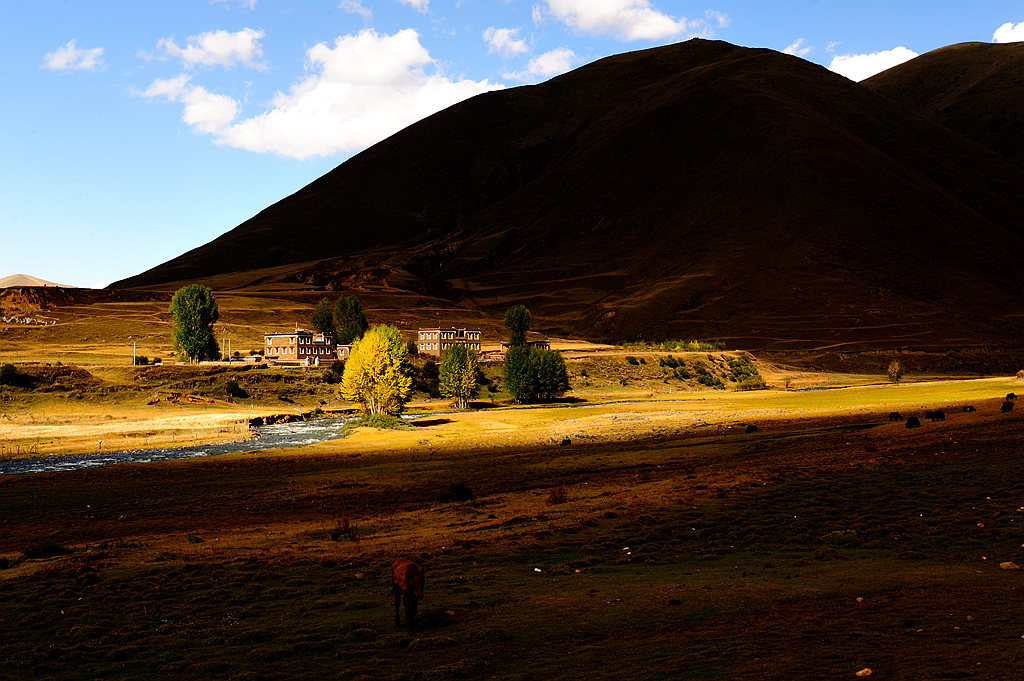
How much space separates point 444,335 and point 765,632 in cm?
16819

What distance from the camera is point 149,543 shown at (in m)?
36.5

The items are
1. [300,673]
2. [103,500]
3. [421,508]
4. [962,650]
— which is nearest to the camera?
[962,650]

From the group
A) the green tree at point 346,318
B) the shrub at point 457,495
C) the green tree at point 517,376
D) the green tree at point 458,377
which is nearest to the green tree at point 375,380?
the green tree at point 458,377

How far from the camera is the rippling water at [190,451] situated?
6881cm

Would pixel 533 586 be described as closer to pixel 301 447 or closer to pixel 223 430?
pixel 301 447

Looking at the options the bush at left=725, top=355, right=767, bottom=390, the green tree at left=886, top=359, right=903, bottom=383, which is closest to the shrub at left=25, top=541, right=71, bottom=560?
the bush at left=725, top=355, right=767, bottom=390

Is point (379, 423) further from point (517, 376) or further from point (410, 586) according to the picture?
point (410, 586)

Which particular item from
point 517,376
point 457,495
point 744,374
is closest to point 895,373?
point 744,374

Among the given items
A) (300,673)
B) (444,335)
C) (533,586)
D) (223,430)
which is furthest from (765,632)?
(444,335)

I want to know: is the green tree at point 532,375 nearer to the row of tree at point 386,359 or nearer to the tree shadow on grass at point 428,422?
the row of tree at point 386,359

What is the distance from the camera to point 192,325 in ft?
520

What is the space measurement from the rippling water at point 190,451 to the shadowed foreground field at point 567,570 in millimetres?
14529

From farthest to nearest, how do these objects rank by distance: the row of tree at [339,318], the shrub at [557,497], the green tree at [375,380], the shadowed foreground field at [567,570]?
the row of tree at [339,318] → the green tree at [375,380] → the shrub at [557,497] → the shadowed foreground field at [567,570]

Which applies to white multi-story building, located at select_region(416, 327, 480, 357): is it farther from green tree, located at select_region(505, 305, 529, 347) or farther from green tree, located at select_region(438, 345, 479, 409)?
green tree, located at select_region(438, 345, 479, 409)
